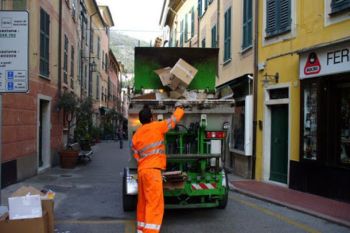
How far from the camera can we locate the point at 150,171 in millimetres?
6234

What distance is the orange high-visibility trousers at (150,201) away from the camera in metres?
5.97

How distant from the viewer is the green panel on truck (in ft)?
30.1

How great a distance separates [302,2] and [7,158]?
25.1ft

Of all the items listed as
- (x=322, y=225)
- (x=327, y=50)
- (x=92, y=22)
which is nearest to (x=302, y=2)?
(x=327, y=50)

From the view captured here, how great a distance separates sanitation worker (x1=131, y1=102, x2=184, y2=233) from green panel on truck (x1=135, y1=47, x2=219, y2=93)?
2.65 meters

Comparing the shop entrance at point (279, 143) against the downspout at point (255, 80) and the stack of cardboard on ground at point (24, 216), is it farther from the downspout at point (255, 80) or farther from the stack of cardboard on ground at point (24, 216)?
the stack of cardboard on ground at point (24, 216)

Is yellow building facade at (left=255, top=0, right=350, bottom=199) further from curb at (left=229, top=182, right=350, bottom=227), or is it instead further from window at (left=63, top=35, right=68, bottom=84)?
window at (left=63, top=35, right=68, bottom=84)

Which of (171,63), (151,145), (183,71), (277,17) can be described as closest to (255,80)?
(277,17)

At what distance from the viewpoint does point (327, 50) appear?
9641mm

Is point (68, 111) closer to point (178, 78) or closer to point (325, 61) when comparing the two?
point (178, 78)

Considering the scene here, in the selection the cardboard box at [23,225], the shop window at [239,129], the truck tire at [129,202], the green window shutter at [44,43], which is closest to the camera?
the cardboard box at [23,225]

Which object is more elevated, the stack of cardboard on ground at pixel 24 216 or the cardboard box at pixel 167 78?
the cardboard box at pixel 167 78

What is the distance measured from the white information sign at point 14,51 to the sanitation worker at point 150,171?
1898 millimetres

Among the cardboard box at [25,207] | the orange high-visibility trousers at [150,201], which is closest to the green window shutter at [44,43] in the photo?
the orange high-visibility trousers at [150,201]
